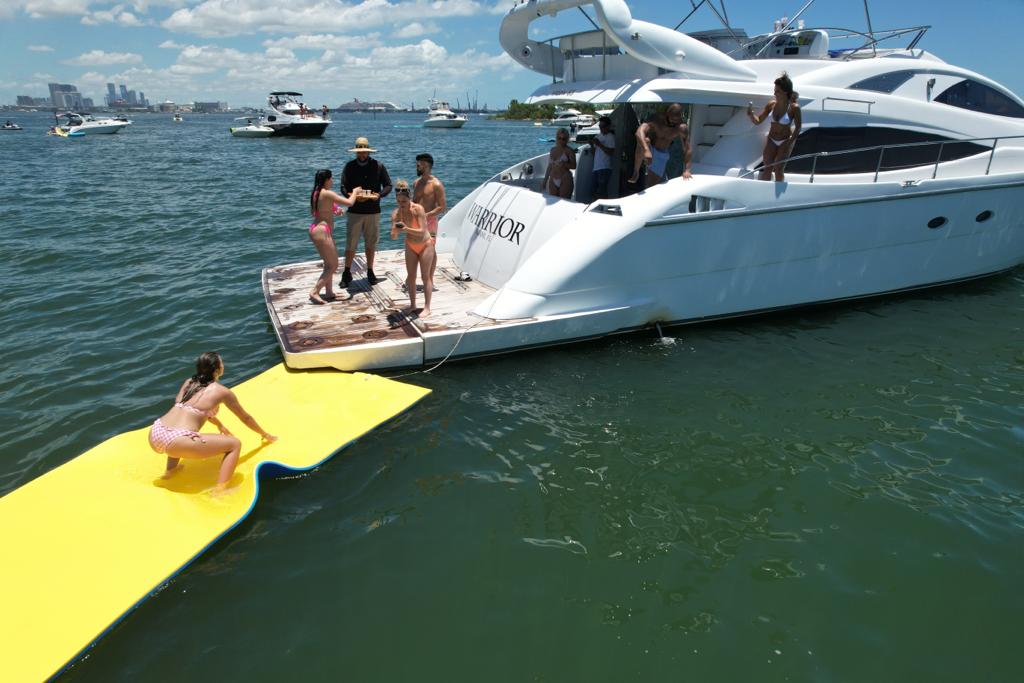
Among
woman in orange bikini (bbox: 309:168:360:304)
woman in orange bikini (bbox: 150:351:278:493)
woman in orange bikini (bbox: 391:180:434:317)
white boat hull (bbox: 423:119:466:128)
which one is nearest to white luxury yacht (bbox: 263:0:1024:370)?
woman in orange bikini (bbox: 391:180:434:317)

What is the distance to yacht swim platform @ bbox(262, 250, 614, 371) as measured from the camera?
6.37 metres

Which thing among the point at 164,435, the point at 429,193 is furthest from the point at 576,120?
the point at 164,435

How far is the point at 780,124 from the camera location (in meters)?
7.41

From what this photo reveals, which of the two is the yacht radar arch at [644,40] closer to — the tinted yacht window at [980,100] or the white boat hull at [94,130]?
the tinted yacht window at [980,100]

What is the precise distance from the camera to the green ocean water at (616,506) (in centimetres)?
356

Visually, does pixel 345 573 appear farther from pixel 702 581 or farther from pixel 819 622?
pixel 819 622

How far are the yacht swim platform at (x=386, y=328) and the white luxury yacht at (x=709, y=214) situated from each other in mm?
23

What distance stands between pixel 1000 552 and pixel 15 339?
33.2 feet

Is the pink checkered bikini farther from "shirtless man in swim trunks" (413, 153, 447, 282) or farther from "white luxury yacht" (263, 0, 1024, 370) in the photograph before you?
"shirtless man in swim trunks" (413, 153, 447, 282)

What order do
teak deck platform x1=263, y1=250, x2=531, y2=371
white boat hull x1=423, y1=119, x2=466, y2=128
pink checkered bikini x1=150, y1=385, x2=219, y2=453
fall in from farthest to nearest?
1. white boat hull x1=423, y1=119, x2=466, y2=128
2. teak deck platform x1=263, y1=250, x2=531, y2=371
3. pink checkered bikini x1=150, y1=385, x2=219, y2=453

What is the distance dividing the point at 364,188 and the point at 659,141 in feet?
11.8

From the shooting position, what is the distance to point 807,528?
4492 mm

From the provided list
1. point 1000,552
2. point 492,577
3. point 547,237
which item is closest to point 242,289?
point 547,237

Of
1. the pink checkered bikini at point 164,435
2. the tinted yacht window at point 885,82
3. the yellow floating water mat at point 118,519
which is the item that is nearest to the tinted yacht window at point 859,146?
the tinted yacht window at point 885,82
